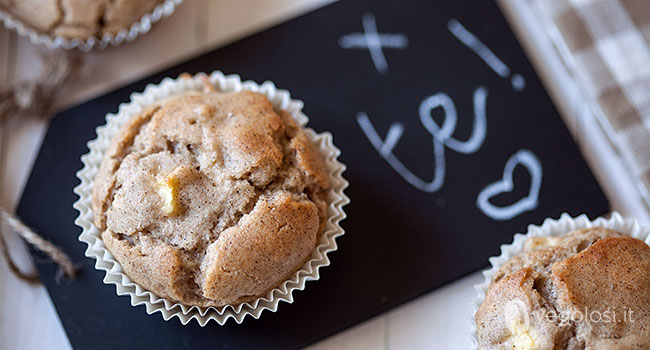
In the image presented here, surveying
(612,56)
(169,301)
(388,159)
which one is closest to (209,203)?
(169,301)

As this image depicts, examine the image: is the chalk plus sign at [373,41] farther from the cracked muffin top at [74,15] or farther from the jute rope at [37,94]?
the jute rope at [37,94]

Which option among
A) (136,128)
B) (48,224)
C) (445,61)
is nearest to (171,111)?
(136,128)

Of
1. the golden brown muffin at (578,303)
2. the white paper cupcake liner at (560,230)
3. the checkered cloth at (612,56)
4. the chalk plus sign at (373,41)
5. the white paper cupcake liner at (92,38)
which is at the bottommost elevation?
the golden brown muffin at (578,303)

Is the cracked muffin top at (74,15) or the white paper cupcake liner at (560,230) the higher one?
the cracked muffin top at (74,15)

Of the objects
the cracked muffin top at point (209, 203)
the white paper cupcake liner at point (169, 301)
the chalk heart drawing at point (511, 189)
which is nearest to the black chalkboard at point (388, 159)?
the chalk heart drawing at point (511, 189)

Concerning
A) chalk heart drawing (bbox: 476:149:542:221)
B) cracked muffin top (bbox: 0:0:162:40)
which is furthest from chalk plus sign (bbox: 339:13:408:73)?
cracked muffin top (bbox: 0:0:162:40)

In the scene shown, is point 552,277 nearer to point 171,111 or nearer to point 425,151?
point 425,151

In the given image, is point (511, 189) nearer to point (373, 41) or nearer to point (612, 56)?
point (612, 56)
